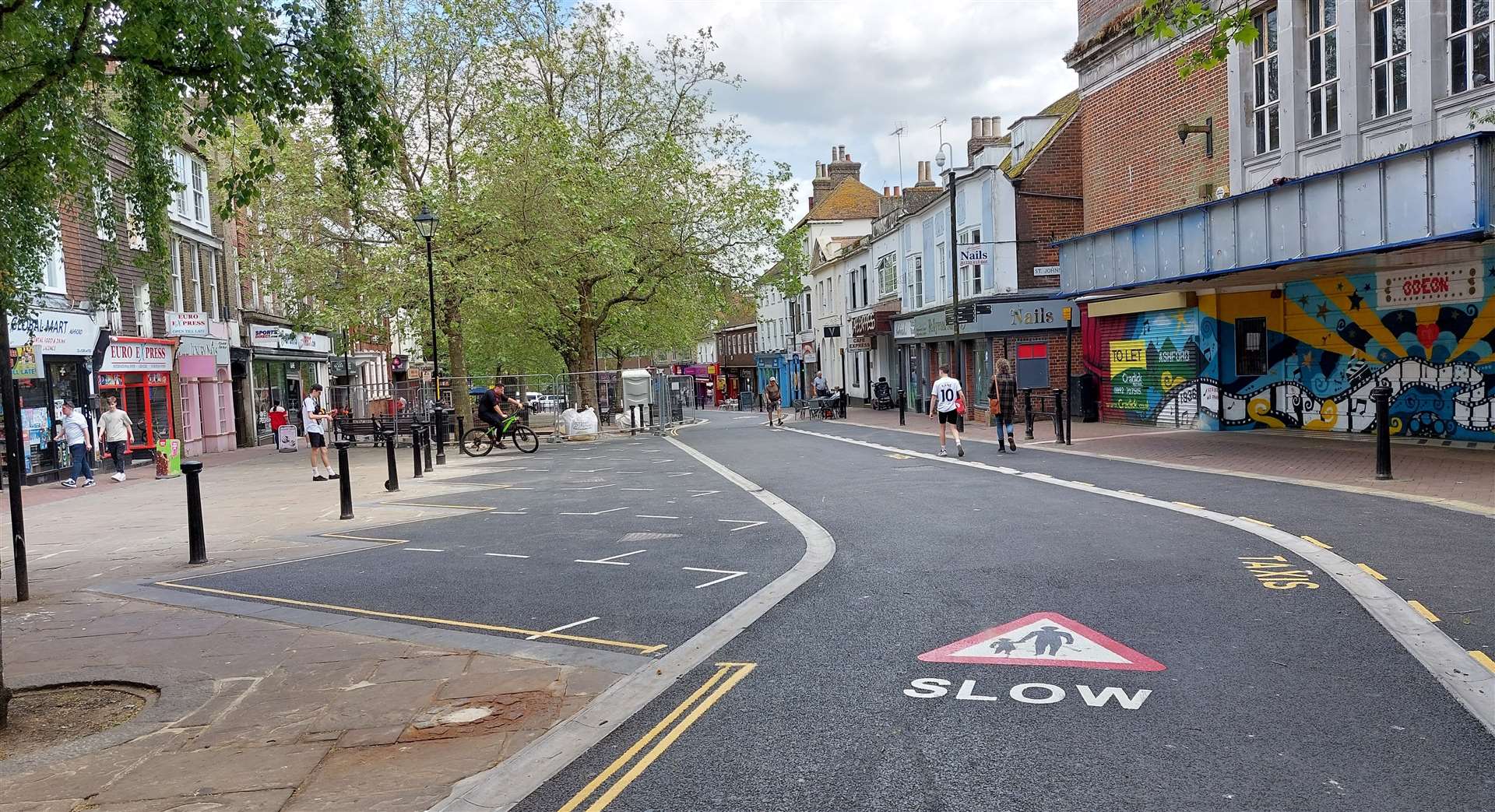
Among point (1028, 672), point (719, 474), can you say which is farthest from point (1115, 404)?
point (1028, 672)

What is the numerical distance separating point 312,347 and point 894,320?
24.7m

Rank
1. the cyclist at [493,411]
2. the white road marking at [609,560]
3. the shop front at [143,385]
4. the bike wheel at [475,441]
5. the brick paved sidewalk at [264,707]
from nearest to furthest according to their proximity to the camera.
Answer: the brick paved sidewalk at [264,707] < the white road marking at [609,560] < the cyclist at [493,411] < the bike wheel at [475,441] < the shop front at [143,385]

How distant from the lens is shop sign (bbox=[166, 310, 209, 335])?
28938 millimetres

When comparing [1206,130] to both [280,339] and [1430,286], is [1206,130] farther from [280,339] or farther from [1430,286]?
[280,339]

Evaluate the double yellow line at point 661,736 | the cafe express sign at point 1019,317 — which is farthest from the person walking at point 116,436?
the cafe express sign at point 1019,317

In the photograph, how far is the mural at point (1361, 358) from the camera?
50.0 feet

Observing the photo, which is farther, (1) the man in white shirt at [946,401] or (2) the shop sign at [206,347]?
(2) the shop sign at [206,347]

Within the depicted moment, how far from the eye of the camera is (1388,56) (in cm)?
1538

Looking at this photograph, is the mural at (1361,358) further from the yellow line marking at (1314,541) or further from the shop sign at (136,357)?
the shop sign at (136,357)

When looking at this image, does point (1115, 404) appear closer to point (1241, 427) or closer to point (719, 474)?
point (1241, 427)

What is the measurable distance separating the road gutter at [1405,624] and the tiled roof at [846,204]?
51456 mm

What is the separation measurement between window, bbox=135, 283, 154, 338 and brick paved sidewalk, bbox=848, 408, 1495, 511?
22.2 metres

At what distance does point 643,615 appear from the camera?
260 inches

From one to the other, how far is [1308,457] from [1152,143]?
10.0 meters
